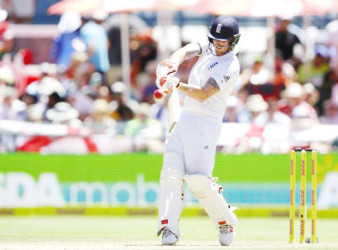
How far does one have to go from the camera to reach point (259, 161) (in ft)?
46.7

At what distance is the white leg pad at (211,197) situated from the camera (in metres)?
9.38

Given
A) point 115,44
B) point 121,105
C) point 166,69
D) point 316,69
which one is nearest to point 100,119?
point 121,105

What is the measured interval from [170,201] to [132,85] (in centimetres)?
750

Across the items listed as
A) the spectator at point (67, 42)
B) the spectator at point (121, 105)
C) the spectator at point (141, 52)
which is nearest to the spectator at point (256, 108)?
the spectator at point (121, 105)

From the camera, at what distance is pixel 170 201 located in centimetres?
943

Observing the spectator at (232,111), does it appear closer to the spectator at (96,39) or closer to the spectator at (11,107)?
the spectator at (96,39)

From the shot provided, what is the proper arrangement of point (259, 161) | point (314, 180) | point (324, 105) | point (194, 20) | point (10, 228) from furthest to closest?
1. point (194, 20)
2. point (324, 105)
3. point (259, 161)
4. point (10, 228)
5. point (314, 180)

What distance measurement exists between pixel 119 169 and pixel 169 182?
4.94 meters

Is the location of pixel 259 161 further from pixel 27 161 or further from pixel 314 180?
pixel 314 180

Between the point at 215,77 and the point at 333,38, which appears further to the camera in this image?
the point at 333,38

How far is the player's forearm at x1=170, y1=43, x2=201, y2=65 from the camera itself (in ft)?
31.1

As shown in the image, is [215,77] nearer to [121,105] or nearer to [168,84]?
[168,84]

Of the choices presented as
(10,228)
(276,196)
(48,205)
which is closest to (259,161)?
(276,196)

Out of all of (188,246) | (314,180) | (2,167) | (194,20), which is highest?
(194,20)
